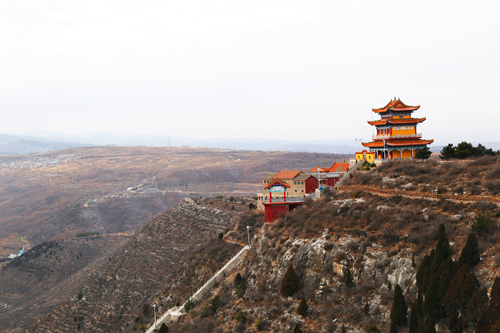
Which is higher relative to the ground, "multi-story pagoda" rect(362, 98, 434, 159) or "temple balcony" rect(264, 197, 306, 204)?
"multi-story pagoda" rect(362, 98, 434, 159)

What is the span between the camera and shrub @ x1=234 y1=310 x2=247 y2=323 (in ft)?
117

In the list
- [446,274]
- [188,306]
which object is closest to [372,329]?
[446,274]

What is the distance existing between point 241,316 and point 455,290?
19.7 meters

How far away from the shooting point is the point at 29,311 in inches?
3002

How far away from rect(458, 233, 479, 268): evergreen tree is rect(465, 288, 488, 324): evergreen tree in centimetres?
278

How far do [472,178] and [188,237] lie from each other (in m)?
54.6

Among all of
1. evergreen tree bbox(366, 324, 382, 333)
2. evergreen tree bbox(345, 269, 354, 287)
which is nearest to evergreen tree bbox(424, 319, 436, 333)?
evergreen tree bbox(366, 324, 382, 333)

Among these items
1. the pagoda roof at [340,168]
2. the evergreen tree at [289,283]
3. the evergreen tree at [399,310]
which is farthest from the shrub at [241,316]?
the pagoda roof at [340,168]

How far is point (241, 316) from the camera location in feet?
118

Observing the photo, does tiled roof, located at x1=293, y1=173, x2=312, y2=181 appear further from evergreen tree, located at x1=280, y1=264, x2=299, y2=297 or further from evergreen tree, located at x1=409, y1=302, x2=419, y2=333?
evergreen tree, located at x1=409, y1=302, x2=419, y2=333

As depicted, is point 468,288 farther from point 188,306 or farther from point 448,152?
point 188,306

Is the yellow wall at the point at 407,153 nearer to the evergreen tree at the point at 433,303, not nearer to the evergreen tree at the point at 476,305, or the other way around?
the evergreen tree at the point at 433,303

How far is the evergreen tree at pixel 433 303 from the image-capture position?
77.0ft

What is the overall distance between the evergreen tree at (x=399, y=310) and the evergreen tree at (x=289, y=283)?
10746 mm
